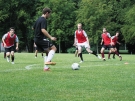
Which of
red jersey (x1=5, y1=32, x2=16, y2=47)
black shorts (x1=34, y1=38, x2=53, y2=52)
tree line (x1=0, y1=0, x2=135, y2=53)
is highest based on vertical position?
tree line (x1=0, y1=0, x2=135, y2=53)

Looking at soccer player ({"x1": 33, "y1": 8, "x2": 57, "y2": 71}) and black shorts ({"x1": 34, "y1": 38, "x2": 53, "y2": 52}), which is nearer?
soccer player ({"x1": 33, "y1": 8, "x2": 57, "y2": 71})

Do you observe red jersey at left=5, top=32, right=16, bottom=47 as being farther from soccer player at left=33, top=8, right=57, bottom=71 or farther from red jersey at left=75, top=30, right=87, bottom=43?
soccer player at left=33, top=8, right=57, bottom=71

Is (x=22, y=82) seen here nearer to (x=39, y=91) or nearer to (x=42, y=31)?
(x=39, y=91)

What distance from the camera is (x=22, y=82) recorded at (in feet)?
28.6

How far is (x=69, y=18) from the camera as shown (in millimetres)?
66312

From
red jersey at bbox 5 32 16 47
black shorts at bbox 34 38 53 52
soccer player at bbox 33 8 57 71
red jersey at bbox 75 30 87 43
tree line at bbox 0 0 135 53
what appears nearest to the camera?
soccer player at bbox 33 8 57 71

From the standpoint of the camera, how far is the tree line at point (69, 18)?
5853cm

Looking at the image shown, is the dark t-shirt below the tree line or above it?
below

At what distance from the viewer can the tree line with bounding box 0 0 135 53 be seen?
192 ft

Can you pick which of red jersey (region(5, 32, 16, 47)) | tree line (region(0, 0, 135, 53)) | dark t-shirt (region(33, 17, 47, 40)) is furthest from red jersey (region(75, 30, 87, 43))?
tree line (region(0, 0, 135, 53))

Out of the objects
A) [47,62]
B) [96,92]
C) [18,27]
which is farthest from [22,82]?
[18,27]

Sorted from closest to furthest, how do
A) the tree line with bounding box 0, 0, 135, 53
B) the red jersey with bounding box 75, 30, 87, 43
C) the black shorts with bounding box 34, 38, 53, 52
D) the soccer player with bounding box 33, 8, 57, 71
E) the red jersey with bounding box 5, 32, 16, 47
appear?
the soccer player with bounding box 33, 8, 57, 71
the black shorts with bounding box 34, 38, 53, 52
the red jersey with bounding box 5, 32, 16, 47
the red jersey with bounding box 75, 30, 87, 43
the tree line with bounding box 0, 0, 135, 53

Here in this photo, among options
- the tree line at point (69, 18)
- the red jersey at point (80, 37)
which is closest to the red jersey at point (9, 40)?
the red jersey at point (80, 37)

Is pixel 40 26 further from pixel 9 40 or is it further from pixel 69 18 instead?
pixel 69 18
